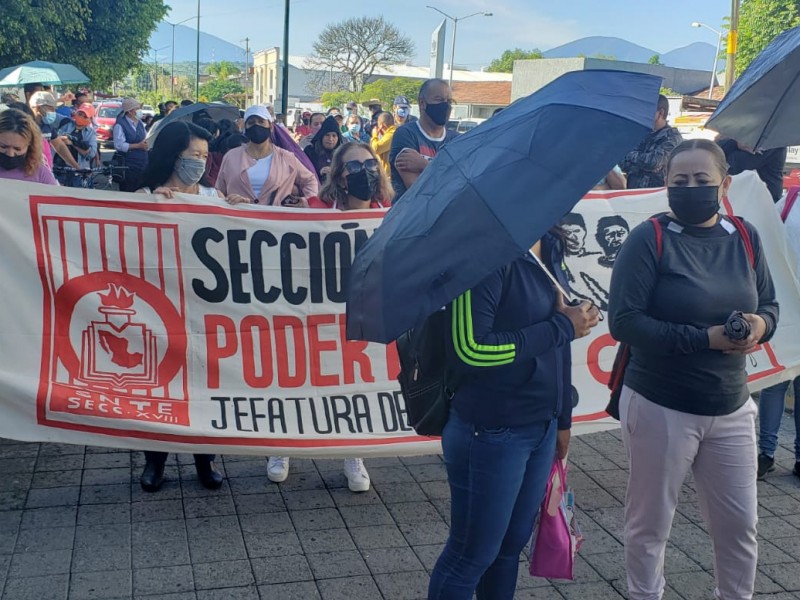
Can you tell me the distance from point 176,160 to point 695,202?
2.74 meters

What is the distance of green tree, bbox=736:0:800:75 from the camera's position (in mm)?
37094

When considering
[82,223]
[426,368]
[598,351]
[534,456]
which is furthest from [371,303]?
[598,351]

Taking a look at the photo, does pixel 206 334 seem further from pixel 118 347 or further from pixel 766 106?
pixel 766 106

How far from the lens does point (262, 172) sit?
20.0 ft

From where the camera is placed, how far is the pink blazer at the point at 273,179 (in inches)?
236

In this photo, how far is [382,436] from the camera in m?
4.52

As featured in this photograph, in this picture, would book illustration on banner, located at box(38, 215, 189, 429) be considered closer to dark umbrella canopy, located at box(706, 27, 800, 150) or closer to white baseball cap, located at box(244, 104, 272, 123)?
white baseball cap, located at box(244, 104, 272, 123)

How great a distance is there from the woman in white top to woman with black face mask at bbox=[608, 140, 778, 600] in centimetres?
240

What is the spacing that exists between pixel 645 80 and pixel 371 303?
1.02 m

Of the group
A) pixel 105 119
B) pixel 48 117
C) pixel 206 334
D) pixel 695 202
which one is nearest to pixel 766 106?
pixel 695 202

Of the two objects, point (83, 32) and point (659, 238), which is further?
point (83, 32)

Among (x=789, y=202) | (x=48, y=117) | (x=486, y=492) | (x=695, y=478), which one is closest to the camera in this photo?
(x=486, y=492)

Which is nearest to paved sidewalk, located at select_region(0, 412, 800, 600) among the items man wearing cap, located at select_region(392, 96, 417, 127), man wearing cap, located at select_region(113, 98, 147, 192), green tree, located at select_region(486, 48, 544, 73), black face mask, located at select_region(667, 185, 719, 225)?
black face mask, located at select_region(667, 185, 719, 225)

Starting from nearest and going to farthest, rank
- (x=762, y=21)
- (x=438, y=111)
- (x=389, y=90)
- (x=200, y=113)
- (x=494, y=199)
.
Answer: (x=494, y=199), (x=438, y=111), (x=200, y=113), (x=762, y=21), (x=389, y=90)
